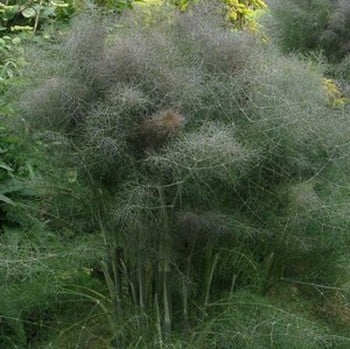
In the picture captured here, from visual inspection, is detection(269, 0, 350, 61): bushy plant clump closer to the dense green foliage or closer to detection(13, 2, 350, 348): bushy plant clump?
the dense green foliage

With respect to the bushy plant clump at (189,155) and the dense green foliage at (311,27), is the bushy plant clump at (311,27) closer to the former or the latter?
the dense green foliage at (311,27)

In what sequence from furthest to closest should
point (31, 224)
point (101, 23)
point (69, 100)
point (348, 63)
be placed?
point (348, 63) → point (31, 224) → point (101, 23) → point (69, 100)

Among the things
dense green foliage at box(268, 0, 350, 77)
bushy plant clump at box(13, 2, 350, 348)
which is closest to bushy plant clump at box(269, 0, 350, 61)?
dense green foliage at box(268, 0, 350, 77)

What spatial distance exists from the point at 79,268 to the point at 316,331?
3.46ft

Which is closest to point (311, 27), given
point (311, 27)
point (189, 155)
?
point (311, 27)

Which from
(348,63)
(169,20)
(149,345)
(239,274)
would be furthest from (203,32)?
(348,63)

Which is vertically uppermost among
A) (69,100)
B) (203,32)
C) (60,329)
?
(203,32)

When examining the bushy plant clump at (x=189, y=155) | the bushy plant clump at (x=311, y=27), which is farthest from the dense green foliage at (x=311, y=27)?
the bushy plant clump at (x=189, y=155)

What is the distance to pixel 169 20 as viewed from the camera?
11.4ft

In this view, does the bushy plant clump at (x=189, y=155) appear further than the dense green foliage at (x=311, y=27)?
No

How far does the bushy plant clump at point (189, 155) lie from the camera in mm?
2916

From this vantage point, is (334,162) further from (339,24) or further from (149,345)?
(339,24)

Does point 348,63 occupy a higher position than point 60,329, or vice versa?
point 348,63

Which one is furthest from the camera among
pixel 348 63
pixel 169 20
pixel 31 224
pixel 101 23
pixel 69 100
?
pixel 348 63
